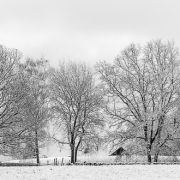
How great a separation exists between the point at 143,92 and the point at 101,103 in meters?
4.21

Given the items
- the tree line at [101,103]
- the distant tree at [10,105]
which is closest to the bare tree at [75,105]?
the tree line at [101,103]

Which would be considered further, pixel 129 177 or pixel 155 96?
pixel 155 96

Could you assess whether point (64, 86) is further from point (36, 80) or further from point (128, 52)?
point (128, 52)

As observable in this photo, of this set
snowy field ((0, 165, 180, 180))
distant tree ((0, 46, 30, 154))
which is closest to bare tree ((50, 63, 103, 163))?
distant tree ((0, 46, 30, 154))

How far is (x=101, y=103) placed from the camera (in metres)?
32.4

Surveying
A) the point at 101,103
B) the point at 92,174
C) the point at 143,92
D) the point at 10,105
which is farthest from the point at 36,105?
the point at 92,174

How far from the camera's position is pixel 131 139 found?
102 feet

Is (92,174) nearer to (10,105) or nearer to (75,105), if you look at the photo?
(10,105)

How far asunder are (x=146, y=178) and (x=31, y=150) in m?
14.5

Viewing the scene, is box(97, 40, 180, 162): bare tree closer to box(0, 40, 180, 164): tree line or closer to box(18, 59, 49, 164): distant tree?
box(0, 40, 180, 164): tree line

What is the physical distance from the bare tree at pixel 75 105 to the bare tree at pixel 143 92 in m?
4.03

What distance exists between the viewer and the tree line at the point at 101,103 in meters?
26.8

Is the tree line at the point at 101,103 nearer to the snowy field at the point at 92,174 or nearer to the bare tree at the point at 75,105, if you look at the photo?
the bare tree at the point at 75,105

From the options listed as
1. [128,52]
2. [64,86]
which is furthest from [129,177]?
[64,86]
